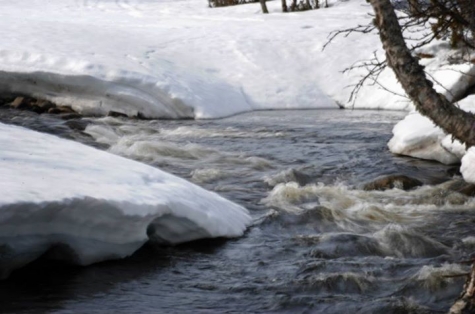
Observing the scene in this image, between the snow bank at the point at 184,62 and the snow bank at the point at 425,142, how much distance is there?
420 centimetres

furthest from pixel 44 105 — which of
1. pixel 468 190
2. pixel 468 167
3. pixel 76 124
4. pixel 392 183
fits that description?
pixel 468 190

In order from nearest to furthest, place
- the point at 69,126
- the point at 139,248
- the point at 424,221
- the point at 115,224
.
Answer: the point at 115,224 → the point at 139,248 → the point at 424,221 → the point at 69,126

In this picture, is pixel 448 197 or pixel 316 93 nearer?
pixel 448 197

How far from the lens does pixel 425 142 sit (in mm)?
11875

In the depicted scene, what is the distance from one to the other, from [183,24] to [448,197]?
1318cm

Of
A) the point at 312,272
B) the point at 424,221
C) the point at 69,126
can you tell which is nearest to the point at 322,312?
the point at 312,272

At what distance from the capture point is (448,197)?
9.48 metres

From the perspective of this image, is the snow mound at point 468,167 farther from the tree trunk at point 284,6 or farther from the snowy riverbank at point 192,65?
the tree trunk at point 284,6

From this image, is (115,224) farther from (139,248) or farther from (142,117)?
(142,117)

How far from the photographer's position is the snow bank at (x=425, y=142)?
37.3 ft

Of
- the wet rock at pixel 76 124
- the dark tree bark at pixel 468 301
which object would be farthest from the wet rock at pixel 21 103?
the dark tree bark at pixel 468 301

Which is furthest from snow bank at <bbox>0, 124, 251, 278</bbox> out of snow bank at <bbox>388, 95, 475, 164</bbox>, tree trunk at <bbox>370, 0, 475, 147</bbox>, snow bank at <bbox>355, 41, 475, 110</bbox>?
snow bank at <bbox>355, 41, 475, 110</bbox>

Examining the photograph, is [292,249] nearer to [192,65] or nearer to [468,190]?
[468,190]

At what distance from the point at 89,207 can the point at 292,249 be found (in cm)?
190
